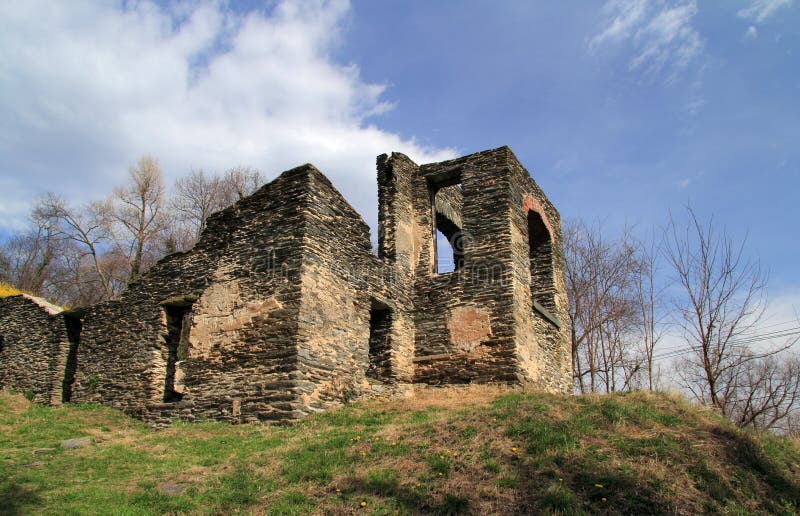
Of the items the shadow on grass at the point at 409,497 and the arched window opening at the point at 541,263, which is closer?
the shadow on grass at the point at 409,497

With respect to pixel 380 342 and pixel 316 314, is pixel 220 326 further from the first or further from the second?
pixel 380 342

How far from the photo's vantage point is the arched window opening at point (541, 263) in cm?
1648

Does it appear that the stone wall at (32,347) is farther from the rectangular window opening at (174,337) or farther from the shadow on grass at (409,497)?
the shadow on grass at (409,497)

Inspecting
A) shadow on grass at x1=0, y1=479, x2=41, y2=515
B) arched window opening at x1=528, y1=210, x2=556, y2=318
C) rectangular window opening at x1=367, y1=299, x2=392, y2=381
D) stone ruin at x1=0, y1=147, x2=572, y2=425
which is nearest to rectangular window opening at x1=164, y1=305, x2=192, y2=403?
stone ruin at x1=0, y1=147, x2=572, y2=425

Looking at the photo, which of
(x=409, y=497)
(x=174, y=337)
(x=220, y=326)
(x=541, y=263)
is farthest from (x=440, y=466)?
(x=541, y=263)

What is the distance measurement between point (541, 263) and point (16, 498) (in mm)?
13740

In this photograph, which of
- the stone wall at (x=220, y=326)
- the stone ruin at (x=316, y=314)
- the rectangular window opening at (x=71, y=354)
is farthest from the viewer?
the rectangular window opening at (x=71, y=354)

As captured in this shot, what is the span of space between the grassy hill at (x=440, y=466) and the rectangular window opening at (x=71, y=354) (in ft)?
18.1

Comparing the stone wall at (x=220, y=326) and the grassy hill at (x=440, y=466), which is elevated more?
the stone wall at (x=220, y=326)

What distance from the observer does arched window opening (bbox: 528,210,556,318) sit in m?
16.5

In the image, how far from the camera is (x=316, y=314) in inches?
438

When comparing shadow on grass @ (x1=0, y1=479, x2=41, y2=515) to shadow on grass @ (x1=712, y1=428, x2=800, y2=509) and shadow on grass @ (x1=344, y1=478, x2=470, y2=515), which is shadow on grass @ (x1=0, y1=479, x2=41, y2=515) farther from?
shadow on grass @ (x1=712, y1=428, x2=800, y2=509)

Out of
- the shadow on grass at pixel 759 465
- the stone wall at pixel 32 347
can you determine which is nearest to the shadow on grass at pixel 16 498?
the shadow on grass at pixel 759 465

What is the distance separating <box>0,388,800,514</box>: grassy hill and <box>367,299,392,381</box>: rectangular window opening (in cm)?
283
